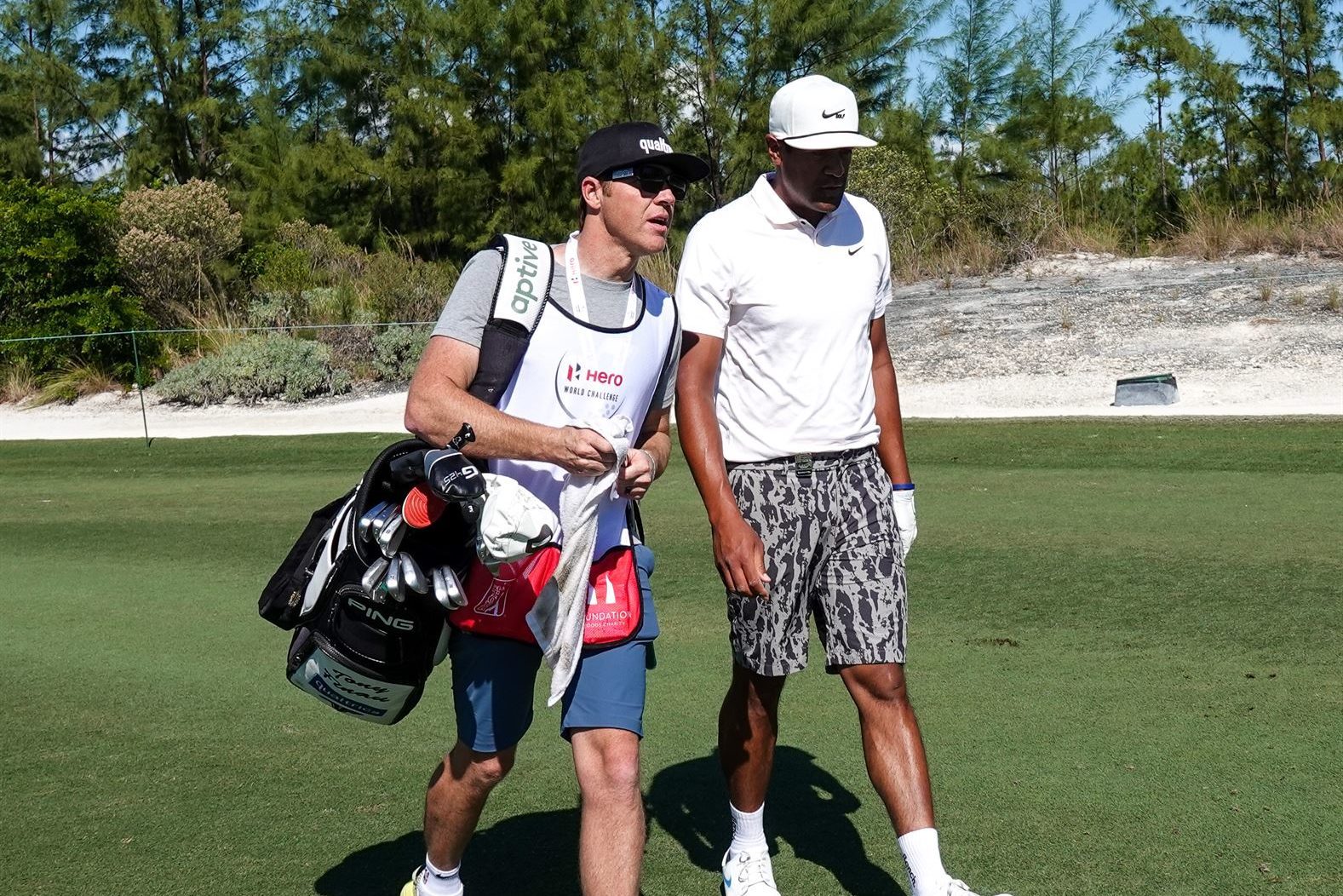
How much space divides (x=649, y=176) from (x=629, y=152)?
0.25 ft

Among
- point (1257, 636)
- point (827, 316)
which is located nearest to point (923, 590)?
point (1257, 636)

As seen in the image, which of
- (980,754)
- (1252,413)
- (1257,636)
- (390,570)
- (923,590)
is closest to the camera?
(390,570)

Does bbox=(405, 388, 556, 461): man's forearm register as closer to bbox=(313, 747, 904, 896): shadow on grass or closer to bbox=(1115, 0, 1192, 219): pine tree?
bbox=(313, 747, 904, 896): shadow on grass

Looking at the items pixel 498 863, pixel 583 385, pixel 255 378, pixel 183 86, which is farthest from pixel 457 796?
pixel 183 86

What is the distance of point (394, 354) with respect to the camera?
22.2 meters

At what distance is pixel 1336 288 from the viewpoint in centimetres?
2033

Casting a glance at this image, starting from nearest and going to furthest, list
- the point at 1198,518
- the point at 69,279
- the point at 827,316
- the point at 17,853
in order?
1. the point at 827,316
2. the point at 17,853
3. the point at 1198,518
4. the point at 69,279

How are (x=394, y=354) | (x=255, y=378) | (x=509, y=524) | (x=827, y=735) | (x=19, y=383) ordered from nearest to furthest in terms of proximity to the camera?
(x=509, y=524)
(x=827, y=735)
(x=255, y=378)
(x=394, y=354)
(x=19, y=383)

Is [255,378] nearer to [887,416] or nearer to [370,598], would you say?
[887,416]

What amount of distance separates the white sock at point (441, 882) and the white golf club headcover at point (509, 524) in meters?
1.04

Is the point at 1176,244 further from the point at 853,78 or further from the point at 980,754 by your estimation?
the point at 980,754

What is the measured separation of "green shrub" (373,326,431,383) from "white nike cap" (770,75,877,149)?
18.4m

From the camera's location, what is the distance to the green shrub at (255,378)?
21391 mm

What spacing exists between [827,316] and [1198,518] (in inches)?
233
